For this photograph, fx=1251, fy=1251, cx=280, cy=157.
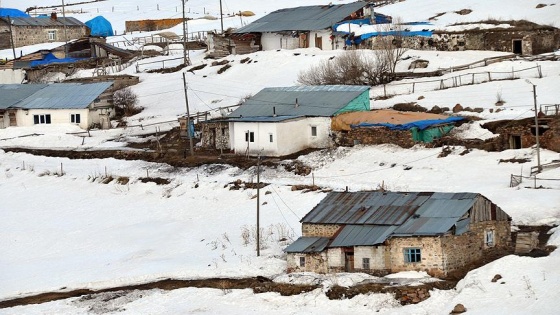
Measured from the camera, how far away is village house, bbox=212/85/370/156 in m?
57.5

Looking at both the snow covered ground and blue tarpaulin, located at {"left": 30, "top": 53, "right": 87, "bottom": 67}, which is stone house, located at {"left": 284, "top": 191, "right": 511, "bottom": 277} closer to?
the snow covered ground

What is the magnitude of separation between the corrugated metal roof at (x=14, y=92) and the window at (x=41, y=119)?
172 cm

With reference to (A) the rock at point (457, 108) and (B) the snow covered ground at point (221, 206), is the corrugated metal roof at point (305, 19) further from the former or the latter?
(A) the rock at point (457, 108)

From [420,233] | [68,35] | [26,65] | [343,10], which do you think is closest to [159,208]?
[420,233]

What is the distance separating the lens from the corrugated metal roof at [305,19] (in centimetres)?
7618

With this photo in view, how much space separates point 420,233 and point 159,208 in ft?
58.7

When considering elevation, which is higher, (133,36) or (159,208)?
(133,36)

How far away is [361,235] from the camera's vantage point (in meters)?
39.4

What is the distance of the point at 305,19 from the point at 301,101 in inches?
737

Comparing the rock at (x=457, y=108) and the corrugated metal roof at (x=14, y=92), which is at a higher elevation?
the corrugated metal roof at (x=14, y=92)

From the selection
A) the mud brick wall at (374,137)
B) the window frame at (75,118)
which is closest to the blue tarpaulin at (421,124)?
the mud brick wall at (374,137)

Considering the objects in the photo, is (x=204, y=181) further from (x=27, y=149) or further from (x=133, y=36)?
(x=133, y=36)

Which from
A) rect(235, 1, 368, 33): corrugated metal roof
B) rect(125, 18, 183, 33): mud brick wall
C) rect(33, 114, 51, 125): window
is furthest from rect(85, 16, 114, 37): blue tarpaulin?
rect(33, 114, 51, 125): window

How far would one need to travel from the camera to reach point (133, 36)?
95.5 metres
